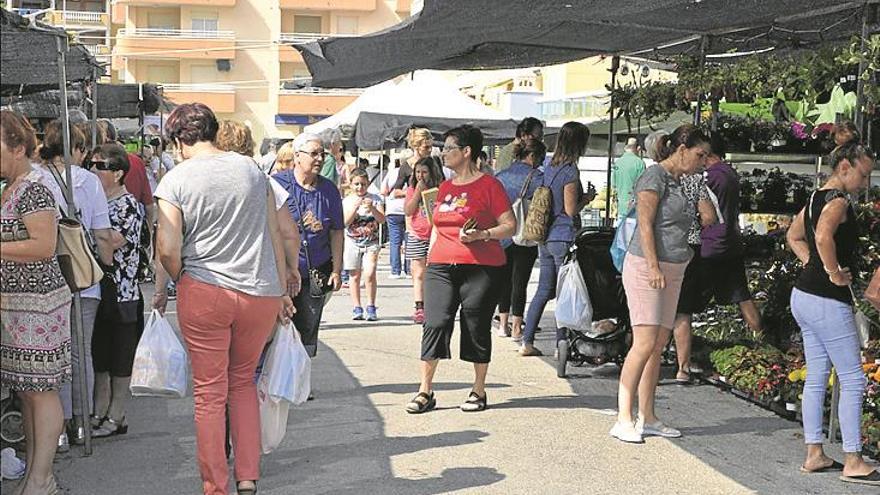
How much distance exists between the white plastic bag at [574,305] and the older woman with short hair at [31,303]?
13.9 feet

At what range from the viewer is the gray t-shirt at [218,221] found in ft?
18.7

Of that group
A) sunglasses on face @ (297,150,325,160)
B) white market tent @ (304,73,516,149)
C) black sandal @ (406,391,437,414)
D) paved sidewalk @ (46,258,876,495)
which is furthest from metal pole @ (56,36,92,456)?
white market tent @ (304,73,516,149)

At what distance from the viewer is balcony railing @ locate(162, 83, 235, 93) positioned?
60531mm

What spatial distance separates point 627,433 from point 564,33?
3951 millimetres

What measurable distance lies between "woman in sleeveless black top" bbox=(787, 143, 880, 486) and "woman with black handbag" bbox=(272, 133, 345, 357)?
305cm

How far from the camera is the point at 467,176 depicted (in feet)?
27.0

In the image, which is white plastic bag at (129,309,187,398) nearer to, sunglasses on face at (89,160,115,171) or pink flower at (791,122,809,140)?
sunglasses on face at (89,160,115,171)

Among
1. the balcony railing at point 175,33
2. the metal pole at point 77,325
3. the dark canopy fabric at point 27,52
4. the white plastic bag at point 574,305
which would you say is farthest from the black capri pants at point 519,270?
the balcony railing at point 175,33

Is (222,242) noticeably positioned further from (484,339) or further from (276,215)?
(484,339)

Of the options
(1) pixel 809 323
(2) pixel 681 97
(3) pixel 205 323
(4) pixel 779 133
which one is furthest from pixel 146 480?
(4) pixel 779 133

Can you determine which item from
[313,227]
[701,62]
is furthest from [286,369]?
[701,62]

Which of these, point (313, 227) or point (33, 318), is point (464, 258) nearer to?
point (313, 227)

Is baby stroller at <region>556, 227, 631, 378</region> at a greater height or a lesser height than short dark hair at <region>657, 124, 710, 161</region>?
lesser

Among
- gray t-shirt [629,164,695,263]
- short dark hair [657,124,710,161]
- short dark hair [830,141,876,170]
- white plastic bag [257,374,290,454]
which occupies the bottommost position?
white plastic bag [257,374,290,454]
